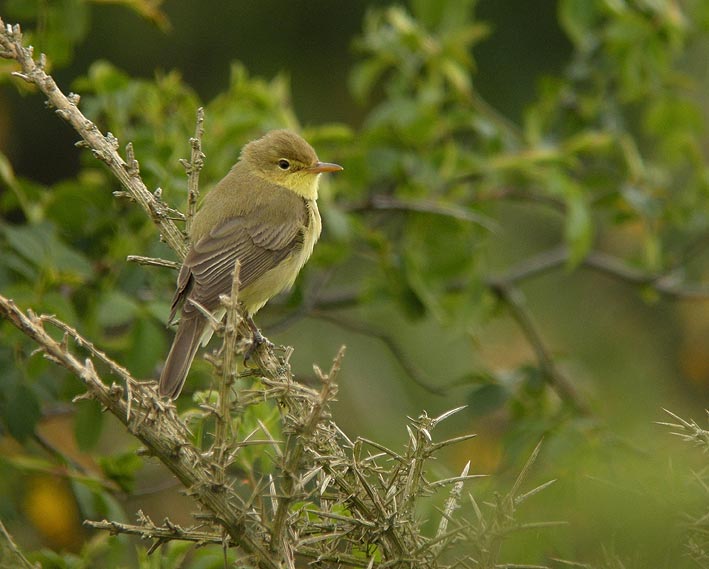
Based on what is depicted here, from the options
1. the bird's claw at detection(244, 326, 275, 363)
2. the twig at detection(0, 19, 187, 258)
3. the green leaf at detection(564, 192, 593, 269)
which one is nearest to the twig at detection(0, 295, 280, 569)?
the bird's claw at detection(244, 326, 275, 363)

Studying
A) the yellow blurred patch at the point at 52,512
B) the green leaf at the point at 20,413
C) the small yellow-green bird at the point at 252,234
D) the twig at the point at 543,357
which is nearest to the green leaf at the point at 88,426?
the green leaf at the point at 20,413

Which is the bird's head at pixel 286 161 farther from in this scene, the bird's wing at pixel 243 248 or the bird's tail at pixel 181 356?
the bird's tail at pixel 181 356

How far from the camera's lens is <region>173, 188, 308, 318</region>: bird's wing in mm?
3805

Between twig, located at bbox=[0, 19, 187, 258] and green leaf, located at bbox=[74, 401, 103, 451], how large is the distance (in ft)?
3.12

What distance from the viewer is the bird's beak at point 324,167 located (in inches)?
183

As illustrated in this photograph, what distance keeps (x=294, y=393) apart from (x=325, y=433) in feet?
Result: 0.68

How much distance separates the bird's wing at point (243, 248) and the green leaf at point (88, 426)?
53cm

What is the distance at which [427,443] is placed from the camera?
2.20 meters

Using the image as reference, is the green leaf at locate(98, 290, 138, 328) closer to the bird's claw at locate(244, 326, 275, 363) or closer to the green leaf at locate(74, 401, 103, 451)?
the green leaf at locate(74, 401, 103, 451)

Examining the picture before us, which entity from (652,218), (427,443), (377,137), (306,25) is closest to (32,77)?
(427,443)

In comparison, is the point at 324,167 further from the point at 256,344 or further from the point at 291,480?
the point at 291,480

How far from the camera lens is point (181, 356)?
11.2 feet

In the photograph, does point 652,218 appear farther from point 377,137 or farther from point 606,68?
point 377,137

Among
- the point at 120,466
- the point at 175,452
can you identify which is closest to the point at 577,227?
the point at 120,466
